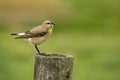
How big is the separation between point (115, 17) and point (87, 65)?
953 cm

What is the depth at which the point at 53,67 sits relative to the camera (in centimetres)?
815

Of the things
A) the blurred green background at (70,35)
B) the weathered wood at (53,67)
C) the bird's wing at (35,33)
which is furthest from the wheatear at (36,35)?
the blurred green background at (70,35)

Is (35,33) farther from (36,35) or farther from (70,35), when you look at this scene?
(70,35)

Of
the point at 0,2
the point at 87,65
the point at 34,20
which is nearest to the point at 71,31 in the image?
the point at 34,20

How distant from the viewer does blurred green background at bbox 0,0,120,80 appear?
1747 centimetres

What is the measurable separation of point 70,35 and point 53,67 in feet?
47.5

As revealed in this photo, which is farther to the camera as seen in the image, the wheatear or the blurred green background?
the blurred green background

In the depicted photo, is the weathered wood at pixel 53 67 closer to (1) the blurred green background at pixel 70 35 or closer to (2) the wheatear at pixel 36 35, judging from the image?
(2) the wheatear at pixel 36 35

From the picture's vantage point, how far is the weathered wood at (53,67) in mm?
8148

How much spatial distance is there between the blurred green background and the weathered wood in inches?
299

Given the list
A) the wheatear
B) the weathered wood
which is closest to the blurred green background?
the wheatear

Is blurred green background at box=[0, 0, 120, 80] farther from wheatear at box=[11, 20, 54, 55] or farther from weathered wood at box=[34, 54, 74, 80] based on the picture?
weathered wood at box=[34, 54, 74, 80]

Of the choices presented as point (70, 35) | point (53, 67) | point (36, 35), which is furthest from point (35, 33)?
point (70, 35)

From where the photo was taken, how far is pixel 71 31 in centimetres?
2348
